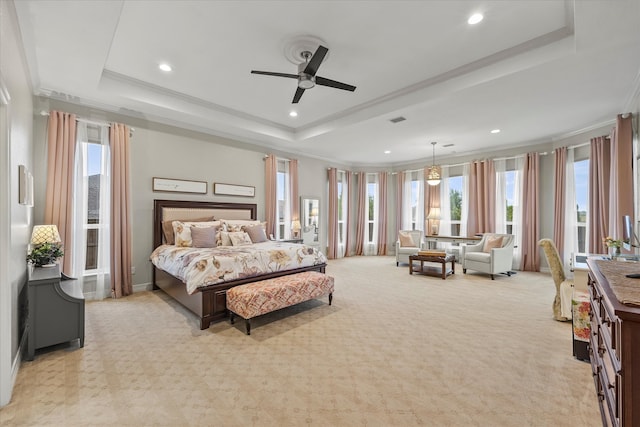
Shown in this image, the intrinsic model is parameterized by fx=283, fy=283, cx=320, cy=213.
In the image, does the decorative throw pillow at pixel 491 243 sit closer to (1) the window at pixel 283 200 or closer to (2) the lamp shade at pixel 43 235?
(1) the window at pixel 283 200

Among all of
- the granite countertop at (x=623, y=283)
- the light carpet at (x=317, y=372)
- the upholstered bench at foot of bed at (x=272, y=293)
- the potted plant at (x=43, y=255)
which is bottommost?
the light carpet at (x=317, y=372)

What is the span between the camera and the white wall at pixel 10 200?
1.93m

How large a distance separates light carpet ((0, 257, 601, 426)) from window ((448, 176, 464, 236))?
3927 mm

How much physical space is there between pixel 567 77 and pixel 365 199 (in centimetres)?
582

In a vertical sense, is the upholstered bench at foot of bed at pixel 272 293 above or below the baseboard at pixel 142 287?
above

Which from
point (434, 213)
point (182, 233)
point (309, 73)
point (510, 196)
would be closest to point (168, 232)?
point (182, 233)

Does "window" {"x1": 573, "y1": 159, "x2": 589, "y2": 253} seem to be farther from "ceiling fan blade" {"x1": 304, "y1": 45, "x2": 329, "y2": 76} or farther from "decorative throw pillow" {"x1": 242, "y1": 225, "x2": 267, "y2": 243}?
"decorative throw pillow" {"x1": 242, "y1": 225, "x2": 267, "y2": 243}

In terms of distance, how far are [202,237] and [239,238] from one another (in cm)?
59

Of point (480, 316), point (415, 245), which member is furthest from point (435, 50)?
point (415, 245)

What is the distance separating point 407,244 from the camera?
23.9ft

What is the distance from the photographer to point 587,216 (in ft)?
17.7

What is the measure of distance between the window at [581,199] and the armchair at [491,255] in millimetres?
1212

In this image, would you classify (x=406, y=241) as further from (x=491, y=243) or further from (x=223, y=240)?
(x=223, y=240)

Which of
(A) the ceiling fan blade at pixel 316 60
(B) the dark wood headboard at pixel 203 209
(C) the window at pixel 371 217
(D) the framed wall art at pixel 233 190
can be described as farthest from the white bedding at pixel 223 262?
(C) the window at pixel 371 217
